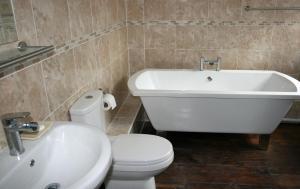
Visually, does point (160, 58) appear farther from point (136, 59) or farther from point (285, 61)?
point (285, 61)

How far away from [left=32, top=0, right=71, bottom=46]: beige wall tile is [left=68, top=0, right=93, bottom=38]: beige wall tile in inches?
2.6

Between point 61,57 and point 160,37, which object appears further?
point 160,37

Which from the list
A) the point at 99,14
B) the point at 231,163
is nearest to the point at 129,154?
the point at 231,163

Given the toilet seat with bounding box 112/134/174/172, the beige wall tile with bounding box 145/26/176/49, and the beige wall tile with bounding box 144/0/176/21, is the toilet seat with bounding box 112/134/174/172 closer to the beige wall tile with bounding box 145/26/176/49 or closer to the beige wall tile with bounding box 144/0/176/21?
the beige wall tile with bounding box 145/26/176/49

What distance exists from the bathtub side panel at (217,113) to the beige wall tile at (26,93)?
3.55ft

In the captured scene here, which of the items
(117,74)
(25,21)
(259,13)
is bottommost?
(117,74)

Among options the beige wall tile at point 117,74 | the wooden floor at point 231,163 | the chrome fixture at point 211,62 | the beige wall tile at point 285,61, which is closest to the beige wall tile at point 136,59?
the beige wall tile at point 117,74

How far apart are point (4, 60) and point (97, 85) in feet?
4.09

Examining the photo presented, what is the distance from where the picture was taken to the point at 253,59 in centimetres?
300

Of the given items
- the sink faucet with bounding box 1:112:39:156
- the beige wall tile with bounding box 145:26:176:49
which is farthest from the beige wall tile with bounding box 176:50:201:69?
the sink faucet with bounding box 1:112:39:156

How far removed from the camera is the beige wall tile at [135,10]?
2.98 metres

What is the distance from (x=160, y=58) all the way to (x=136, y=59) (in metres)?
0.30

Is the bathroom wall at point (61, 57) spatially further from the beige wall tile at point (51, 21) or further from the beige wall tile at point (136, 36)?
the beige wall tile at point (136, 36)

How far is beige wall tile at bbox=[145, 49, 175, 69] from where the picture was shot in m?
3.12
